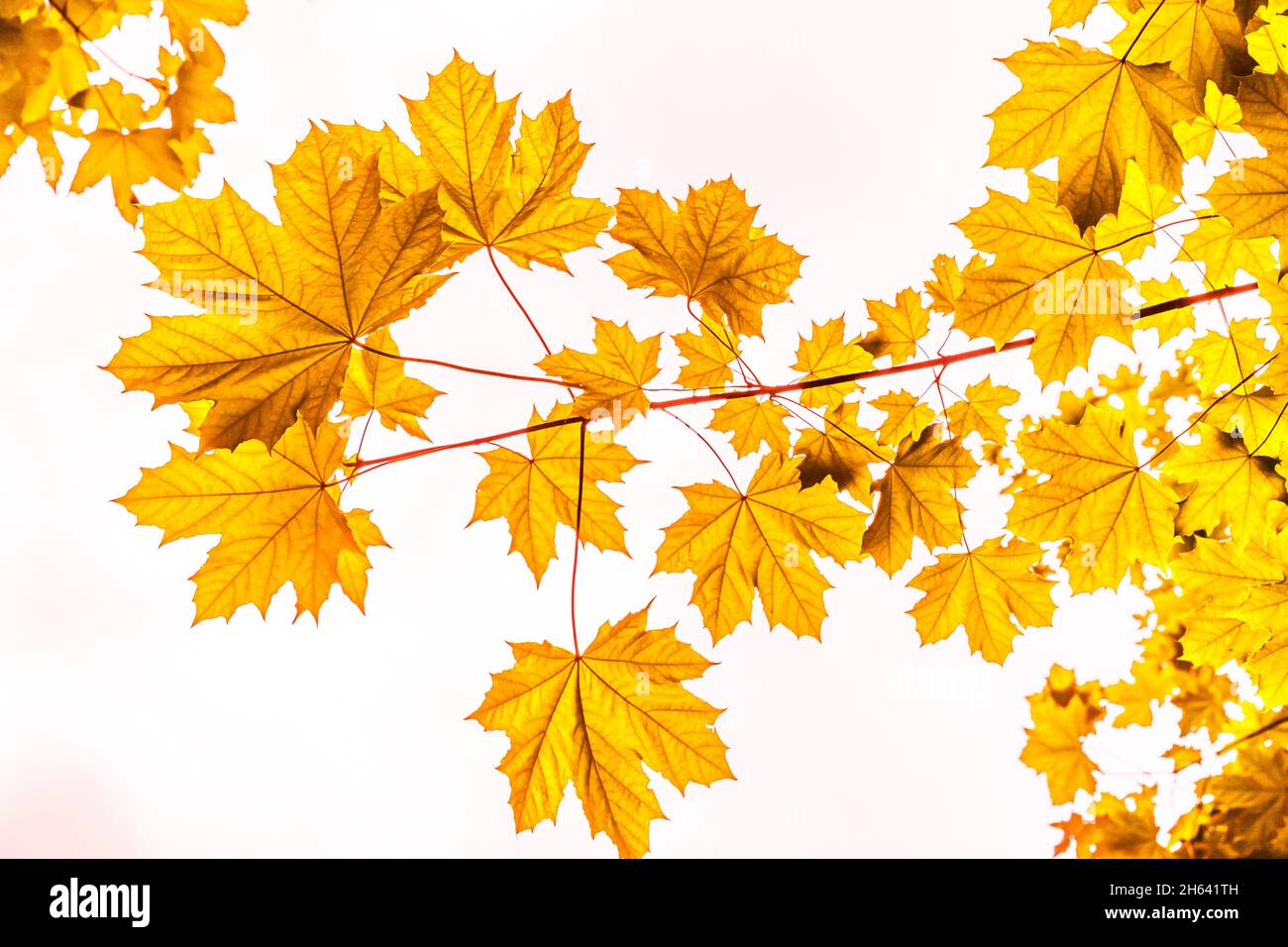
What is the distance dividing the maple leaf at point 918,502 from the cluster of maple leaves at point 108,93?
7.15 feet

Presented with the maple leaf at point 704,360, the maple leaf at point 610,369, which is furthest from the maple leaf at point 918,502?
the maple leaf at point 610,369

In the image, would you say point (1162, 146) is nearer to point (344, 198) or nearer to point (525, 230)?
point (525, 230)

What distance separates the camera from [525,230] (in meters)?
1.81

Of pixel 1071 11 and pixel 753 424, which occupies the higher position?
pixel 1071 11

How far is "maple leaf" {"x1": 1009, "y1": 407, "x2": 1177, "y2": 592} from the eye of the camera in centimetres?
216

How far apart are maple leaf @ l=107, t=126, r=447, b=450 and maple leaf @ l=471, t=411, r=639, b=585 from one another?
1.74 ft

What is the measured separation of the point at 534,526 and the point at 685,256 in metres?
0.81

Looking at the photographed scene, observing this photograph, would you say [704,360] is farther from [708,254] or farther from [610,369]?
[610,369]

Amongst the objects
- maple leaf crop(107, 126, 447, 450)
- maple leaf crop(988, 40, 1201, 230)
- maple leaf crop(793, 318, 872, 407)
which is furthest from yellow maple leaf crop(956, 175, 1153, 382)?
maple leaf crop(107, 126, 447, 450)

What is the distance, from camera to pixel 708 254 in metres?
2.01

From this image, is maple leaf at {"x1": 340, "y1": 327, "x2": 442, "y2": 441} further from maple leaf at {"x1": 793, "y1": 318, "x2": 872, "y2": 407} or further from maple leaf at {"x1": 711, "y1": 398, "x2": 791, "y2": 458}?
maple leaf at {"x1": 793, "y1": 318, "x2": 872, "y2": 407}

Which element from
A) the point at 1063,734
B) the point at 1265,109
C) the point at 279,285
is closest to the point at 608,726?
the point at 279,285

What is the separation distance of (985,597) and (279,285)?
81.9 inches

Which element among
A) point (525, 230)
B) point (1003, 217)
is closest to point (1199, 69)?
point (1003, 217)
